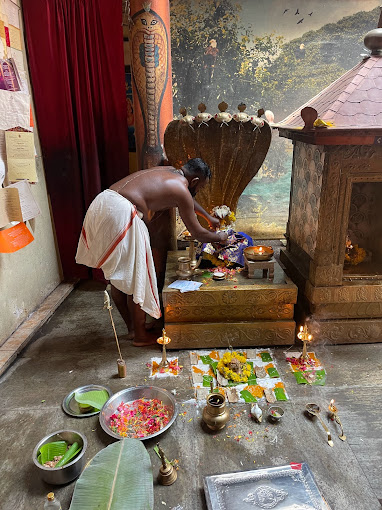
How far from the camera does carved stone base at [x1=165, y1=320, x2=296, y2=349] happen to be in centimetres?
327

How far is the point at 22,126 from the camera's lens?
12.0 feet

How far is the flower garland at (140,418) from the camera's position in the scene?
7.95ft

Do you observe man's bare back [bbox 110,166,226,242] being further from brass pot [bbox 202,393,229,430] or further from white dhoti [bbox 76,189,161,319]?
brass pot [bbox 202,393,229,430]

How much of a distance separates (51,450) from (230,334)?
1.65 metres

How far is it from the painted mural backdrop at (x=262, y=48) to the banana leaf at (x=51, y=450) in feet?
13.9

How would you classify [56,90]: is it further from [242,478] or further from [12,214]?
[242,478]

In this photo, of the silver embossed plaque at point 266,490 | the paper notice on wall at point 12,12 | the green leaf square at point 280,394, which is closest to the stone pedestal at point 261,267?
the green leaf square at point 280,394

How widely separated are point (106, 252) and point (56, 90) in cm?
228

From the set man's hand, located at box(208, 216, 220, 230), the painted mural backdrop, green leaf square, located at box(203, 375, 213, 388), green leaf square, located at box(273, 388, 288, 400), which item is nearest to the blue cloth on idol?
man's hand, located at box(208, 216, 220, 230)

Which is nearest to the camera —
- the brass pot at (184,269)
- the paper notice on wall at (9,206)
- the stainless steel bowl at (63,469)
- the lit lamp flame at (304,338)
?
the stainless steel bowl at (63,469)

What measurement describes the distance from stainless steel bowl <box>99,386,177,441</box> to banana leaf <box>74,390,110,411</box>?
8cm

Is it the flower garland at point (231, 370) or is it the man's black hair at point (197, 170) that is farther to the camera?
the man's black hair at point (197, 170)

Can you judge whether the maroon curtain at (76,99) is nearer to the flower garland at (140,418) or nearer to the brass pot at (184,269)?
the brass pot at (184,269)

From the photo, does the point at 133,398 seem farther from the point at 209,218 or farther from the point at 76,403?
the point at 209,218
